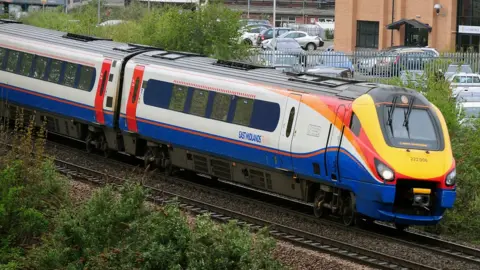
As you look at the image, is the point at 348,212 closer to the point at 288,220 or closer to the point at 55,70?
the point at 288,220

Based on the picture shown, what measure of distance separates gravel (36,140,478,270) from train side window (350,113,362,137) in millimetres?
1722

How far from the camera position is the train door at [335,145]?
17.3 m

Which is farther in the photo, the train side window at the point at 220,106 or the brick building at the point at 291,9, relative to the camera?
the brick building at the point at 291,9

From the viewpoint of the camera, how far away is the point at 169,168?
73.0ft

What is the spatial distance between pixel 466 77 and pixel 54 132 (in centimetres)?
2007

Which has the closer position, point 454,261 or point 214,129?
point 454,261

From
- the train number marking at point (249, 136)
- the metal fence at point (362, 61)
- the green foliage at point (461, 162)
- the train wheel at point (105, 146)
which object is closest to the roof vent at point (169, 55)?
the train wheel at point (105, 146)

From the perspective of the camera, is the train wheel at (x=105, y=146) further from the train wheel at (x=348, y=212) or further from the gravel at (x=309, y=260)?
the gravel at (x=309, y=260)

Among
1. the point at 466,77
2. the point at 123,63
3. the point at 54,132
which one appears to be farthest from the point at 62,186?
the point at 466,77

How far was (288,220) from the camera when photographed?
18203mm

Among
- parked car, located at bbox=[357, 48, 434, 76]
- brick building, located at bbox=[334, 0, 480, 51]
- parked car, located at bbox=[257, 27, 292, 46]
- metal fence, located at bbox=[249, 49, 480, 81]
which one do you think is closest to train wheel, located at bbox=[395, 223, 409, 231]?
metal fence, located at bbox=[249, 49, 480, 81]

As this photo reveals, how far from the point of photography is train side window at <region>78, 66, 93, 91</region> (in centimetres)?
2370

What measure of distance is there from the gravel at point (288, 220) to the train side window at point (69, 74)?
1670 millimetres

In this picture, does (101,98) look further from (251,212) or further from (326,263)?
(326,263)
